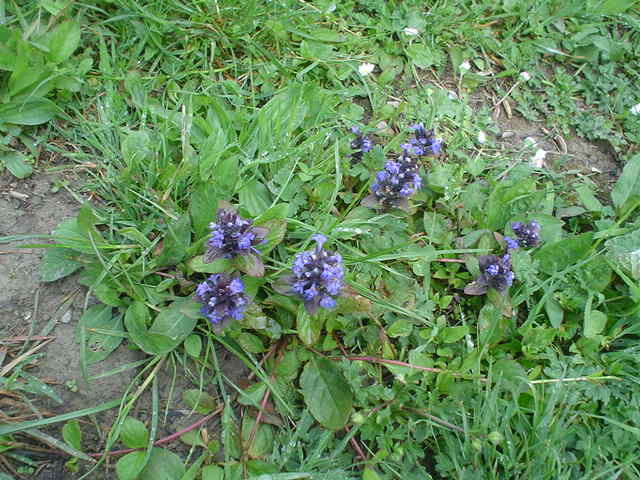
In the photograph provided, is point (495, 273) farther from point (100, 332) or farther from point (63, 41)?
point (63, 41)

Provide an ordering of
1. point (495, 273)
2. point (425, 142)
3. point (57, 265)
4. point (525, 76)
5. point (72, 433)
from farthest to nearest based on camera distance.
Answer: point (525, 76) → point (425, 142) → point (495, 273) → point (57, 265) → point (72, 433)

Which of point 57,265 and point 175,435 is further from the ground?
point 57,265

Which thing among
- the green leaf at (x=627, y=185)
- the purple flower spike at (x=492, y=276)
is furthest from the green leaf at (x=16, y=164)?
the green leaf at (x=627, y=185)

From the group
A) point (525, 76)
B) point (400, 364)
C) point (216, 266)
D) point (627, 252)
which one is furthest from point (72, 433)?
point (525, 76)

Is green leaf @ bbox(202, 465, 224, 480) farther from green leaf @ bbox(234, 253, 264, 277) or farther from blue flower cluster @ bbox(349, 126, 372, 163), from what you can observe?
blue flower cluster @ bbox(349, 126, 372, 163)

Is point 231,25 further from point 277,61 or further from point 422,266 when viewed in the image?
point 422,266

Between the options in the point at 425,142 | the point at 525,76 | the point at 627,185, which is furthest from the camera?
the point at 525,76

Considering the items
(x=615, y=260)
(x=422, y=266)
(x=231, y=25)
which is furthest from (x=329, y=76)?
(x=615, y=260)

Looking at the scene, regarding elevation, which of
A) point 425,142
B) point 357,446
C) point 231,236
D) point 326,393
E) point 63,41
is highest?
point 63,41
